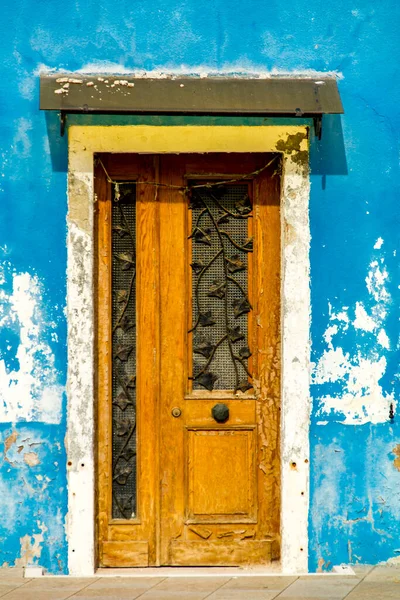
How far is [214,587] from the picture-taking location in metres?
5.28

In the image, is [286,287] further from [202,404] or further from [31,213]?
[31,213]

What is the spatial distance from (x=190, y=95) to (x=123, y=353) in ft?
5.37

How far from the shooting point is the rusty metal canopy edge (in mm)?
5258

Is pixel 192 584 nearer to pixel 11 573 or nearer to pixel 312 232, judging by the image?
pixel 11 573

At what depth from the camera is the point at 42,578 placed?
540 centimetres

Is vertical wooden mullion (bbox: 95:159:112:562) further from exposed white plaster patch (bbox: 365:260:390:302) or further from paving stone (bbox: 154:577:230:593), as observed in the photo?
exposed white plaster patch (bbox: 365:260:390:302)

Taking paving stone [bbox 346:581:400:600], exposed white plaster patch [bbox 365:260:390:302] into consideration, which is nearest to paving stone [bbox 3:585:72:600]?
paving stone [bbox 346:581:400:600]

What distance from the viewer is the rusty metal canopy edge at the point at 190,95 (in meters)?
5.26

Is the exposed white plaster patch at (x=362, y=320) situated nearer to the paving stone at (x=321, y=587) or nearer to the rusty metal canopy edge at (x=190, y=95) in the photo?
the rusty metal canopy edge at (x=190, y=95)

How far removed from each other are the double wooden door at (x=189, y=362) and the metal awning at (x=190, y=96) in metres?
0.41

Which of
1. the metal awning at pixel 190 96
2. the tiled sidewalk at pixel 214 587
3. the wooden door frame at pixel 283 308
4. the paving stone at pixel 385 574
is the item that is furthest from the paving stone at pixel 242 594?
the metal awning at pixel 190 96

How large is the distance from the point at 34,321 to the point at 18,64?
1.55 m

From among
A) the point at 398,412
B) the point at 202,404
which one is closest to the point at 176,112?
the point at 202,404

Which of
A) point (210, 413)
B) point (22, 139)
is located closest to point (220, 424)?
point (210, 413)
